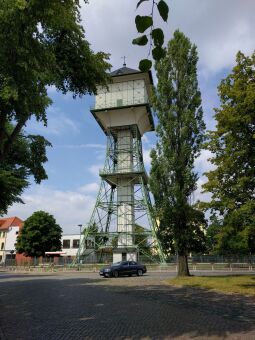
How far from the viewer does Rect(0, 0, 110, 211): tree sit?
9.43 m

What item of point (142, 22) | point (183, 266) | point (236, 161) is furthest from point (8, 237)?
point (142, 22)

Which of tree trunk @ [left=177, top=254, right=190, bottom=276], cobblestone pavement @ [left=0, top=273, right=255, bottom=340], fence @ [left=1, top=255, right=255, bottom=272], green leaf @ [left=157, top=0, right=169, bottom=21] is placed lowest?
cobblestone pavement @ [left=0, top=273, right=255, bottom=340]

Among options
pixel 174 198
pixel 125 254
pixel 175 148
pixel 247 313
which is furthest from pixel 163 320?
pixel 125 254

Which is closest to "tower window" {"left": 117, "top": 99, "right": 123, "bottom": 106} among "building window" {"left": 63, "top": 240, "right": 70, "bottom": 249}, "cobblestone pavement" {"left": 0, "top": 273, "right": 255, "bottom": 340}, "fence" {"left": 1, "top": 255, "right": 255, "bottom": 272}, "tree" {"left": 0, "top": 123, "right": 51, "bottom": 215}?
"fence" {"left": 1, "top": 255, "right": 255, "bottom": 272}

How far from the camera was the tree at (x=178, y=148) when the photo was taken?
25.9 meters

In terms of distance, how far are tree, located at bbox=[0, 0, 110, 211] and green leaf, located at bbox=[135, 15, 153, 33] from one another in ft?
22.5

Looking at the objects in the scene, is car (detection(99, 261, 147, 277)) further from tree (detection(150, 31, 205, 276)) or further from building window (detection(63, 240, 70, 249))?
building window (detection(63, 240, 70, 249))

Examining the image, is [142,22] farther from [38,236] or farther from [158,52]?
[38,236]

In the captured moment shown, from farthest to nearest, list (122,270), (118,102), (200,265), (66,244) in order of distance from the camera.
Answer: (66,244) < (118,102) < (200,265) < (122,270)

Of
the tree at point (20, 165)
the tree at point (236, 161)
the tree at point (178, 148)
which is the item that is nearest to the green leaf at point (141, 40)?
the tree at point (20, 165)

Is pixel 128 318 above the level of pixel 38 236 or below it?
below

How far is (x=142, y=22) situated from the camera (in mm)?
2867

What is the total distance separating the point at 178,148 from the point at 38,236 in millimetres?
46500

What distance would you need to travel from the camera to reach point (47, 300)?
14.9 meters
